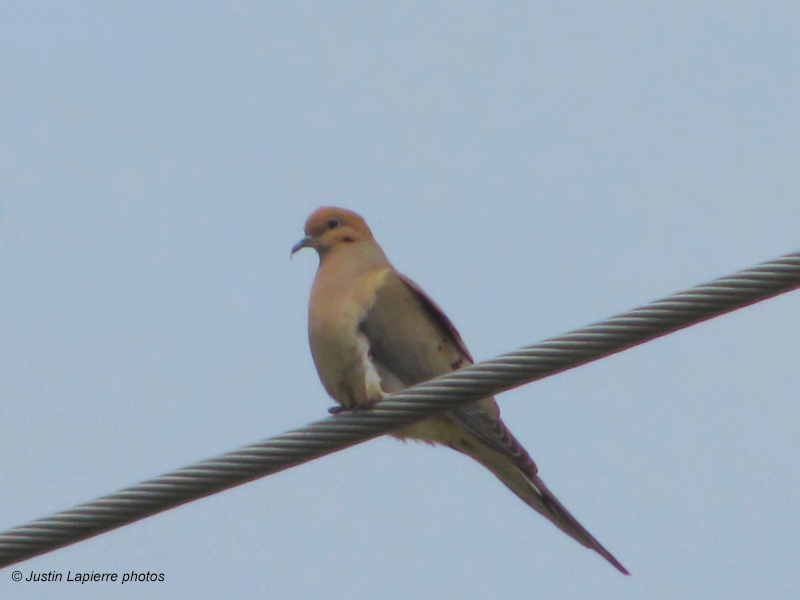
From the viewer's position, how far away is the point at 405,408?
14.7ft

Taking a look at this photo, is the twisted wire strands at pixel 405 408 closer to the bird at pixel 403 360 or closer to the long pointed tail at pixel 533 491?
the bird at pixel 403 360

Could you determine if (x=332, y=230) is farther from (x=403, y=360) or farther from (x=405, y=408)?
(x=405, y=408)

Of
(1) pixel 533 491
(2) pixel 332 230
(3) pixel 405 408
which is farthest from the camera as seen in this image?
(2) pixel 332 230

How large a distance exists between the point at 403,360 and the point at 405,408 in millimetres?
1195

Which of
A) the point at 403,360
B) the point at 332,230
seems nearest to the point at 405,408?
the point at 403,360

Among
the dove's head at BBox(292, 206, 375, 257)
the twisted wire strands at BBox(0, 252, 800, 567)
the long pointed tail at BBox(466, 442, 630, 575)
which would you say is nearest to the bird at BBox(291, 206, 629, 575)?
the long pointed tail at BBox(466, 442, 630, 575)

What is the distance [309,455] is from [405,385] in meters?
1.32

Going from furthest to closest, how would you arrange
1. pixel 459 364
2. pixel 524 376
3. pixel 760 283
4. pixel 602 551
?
pixel 459 364 < pixel 602 551 < pixel 524 376 < pixel 760 283

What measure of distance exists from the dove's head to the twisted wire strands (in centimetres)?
212

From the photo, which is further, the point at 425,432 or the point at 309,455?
the point at 425,432

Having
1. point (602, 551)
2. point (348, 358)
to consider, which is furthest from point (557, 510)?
point (348, 358)

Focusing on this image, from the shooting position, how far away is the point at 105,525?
4.24 meters

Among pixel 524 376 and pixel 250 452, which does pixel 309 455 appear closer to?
pixel 250 452

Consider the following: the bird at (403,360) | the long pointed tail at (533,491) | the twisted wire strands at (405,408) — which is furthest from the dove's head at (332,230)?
the twisted wire strands at (405,408)
